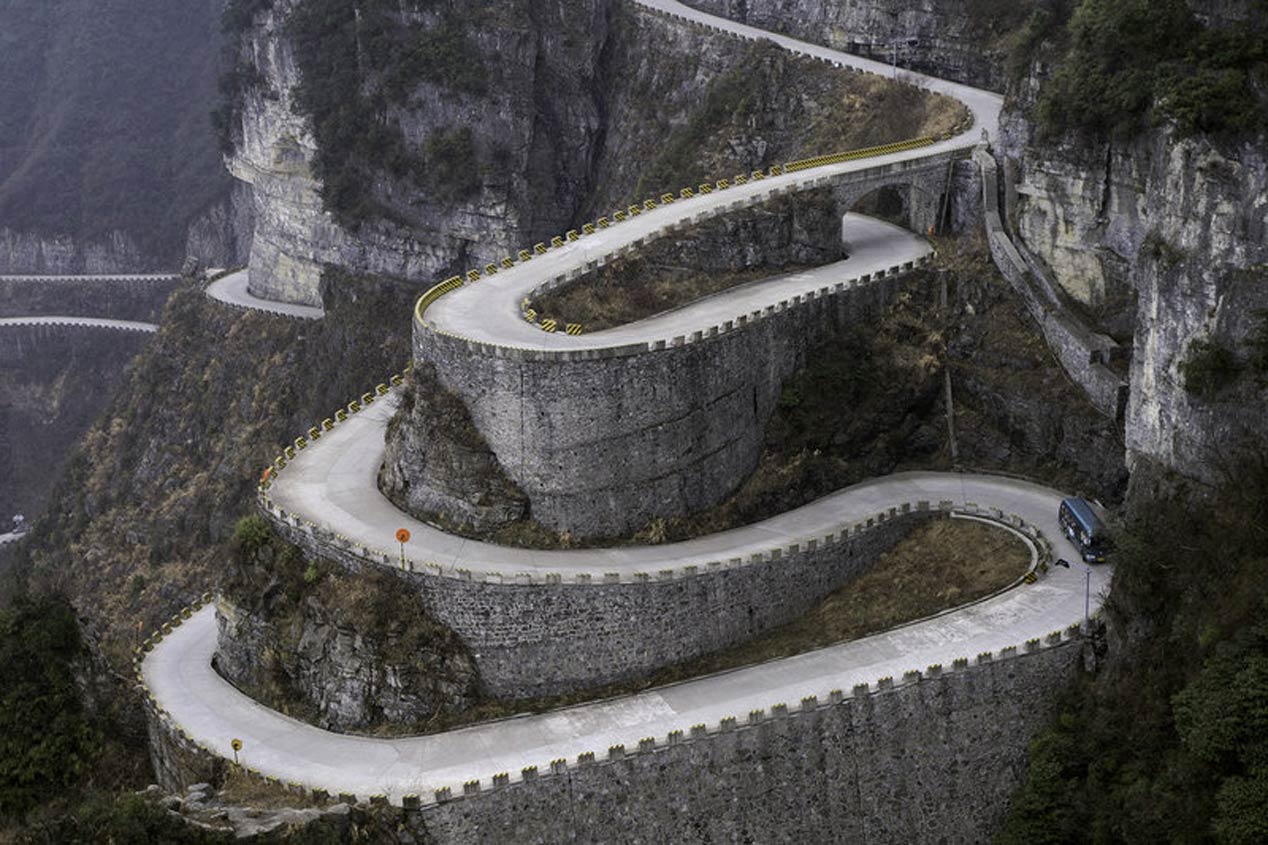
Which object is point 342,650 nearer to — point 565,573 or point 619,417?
point 565,573

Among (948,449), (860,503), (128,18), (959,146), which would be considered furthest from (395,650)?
(128,18)

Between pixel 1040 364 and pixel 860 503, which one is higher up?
pixel 1040 364

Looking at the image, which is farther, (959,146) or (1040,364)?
(959,146)

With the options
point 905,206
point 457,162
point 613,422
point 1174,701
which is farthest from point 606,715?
point 457,162

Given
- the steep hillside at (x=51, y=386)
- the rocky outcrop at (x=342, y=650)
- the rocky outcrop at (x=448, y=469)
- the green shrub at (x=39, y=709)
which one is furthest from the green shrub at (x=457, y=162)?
the green shrub at (x=39, y=709)

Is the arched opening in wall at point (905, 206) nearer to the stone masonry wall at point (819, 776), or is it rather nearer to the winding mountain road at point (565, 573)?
the winding mountain road at point (565, 573)

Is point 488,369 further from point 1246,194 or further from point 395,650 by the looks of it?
point 1246,194
